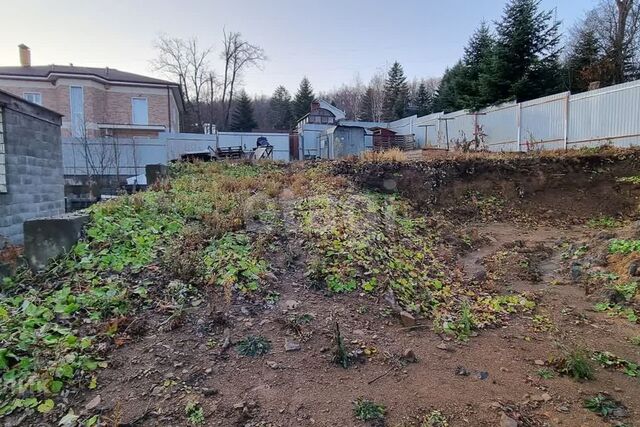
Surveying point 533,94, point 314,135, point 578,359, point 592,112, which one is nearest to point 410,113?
point 314,135

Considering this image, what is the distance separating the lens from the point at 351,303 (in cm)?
375

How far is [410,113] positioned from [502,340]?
1507 inches

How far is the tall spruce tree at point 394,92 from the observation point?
4044cm

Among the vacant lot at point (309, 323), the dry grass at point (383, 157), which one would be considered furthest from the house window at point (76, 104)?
the vacant lot at point (309, 323)

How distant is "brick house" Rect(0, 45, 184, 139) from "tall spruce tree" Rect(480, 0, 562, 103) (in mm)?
18477

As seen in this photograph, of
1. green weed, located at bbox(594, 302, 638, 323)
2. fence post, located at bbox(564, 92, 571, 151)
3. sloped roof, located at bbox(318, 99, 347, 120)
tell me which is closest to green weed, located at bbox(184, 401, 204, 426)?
green weed, located at bbox(594, 302, 638, 323)

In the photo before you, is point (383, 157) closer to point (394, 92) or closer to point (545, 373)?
point (545, 373)

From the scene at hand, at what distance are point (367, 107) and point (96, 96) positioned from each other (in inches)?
1264

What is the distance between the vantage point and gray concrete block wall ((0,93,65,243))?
19.7 ft

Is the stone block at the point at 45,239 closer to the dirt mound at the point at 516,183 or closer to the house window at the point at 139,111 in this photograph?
the dirt mound at the point at 516,183

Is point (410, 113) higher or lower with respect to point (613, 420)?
higher

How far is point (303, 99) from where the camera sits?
46.1 metres

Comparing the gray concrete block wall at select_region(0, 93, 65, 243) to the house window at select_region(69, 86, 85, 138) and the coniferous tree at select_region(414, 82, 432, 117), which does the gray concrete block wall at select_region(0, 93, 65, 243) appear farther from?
the coniferous tree at select_region(414, 82, 432, 117)

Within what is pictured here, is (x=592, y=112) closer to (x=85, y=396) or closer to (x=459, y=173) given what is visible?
(x=459, y=173)
